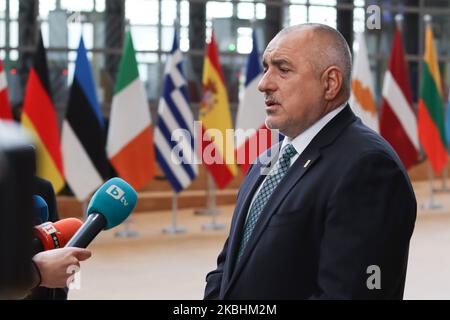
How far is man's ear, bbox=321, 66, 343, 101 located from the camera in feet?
6.60

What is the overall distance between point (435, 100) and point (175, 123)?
4.43 m

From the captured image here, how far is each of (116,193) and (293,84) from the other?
562 mm

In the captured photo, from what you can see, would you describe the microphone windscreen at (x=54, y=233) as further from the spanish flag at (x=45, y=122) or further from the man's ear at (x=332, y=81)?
the spanish flag at (x=45, y=122)

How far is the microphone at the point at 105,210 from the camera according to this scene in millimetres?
1818

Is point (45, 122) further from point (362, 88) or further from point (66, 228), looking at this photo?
point (66, 228)

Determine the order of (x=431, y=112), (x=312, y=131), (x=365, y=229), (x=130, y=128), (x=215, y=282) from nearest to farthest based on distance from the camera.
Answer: (x=365, y=229), (x=312, y=131), (x=215, y=282), (x=130, y=128), (x=431, y=112)

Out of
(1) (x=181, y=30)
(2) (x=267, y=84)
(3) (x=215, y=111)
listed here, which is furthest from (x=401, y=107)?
(2) (x=267, y=84)

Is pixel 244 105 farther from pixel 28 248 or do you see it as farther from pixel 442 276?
pixel 28 248

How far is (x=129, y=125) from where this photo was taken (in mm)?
9555

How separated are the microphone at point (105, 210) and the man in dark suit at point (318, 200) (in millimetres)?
318

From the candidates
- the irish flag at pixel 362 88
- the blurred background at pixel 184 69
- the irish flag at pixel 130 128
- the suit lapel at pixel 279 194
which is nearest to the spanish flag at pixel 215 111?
the blurred background at pixel 184 69

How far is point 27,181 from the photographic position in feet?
2.71

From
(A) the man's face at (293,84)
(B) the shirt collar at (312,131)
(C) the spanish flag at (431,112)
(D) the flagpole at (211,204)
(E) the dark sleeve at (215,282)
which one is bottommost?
(D) the flagpole at (211,204)
